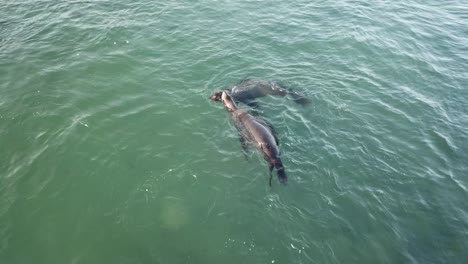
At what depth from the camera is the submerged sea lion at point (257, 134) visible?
12.6m

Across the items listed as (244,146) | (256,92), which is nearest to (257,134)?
(244,146)

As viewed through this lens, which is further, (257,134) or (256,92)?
(256,92)

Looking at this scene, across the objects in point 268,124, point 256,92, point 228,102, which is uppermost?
point 228,102

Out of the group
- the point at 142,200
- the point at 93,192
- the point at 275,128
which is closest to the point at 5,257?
the point at 93,192

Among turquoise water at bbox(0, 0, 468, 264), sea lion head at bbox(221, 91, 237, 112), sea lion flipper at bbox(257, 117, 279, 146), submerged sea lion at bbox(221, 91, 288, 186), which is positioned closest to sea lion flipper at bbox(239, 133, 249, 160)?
submerged sea lion at bbox(221, 91, 288, 186)

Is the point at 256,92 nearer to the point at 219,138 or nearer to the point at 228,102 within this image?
the point at 228,102

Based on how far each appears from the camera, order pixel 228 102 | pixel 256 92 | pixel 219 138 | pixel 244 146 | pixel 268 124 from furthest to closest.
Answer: pixel 256 92 → pixel 228 102 → pixel 268 124 → pixel 219 138 → pixel 244 146

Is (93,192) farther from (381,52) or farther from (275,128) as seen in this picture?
(381,52)

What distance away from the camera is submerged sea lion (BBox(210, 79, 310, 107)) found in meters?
16.1

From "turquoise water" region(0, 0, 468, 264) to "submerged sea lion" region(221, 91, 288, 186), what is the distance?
0.36m

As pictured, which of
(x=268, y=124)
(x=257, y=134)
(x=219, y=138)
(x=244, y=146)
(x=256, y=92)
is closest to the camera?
(x=257, y=134)

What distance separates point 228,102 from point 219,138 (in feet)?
6.26

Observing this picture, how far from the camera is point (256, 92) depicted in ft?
53.7

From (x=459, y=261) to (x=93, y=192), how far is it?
11.3 m
